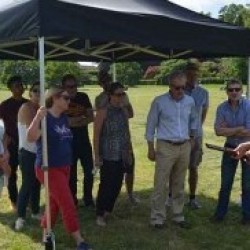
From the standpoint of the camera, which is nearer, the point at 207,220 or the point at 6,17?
the point at 6,17

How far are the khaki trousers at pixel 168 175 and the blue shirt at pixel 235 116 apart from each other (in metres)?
0.51

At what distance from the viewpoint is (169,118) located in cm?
630

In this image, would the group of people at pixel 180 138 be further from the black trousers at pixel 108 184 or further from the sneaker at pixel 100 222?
the sneaker at pixel 100 222

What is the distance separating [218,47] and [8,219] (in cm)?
323

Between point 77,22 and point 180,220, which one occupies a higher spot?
point 77,22

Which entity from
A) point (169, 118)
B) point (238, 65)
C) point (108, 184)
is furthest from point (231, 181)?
point (238, 65)

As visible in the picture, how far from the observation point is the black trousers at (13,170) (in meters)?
7.16

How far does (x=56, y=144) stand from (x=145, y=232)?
1610mm

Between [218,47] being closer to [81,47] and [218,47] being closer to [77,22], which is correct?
[77,22]

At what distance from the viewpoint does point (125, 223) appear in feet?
22.3

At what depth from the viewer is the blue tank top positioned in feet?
18.0

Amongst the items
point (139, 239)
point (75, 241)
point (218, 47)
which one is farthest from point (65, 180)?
point (218, 47)

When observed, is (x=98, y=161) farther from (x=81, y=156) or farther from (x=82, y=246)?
(x=82, y=246)

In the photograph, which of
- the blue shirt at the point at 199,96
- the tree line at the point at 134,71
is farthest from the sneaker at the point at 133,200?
the tree line at the point at 134,71
